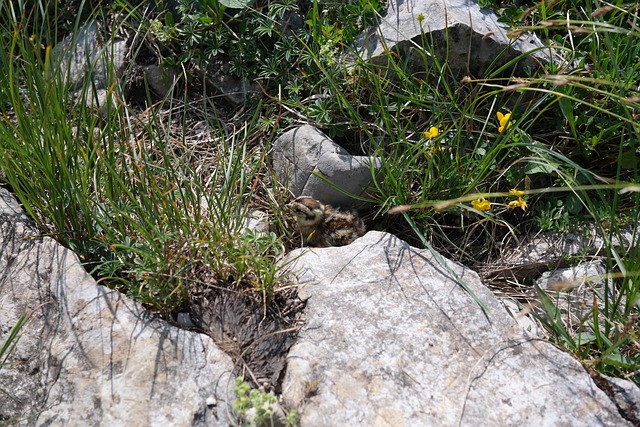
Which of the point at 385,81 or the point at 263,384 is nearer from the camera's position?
the point at 263,384

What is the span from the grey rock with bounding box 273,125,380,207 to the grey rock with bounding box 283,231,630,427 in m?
0.68

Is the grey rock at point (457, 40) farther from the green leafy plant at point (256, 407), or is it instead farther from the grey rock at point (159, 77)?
the green leafy plant at point (256, 407)

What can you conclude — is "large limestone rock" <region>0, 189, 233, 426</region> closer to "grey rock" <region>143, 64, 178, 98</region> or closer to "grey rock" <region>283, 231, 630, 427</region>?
"grey rock" <region>283, 231, 630, 427</region>

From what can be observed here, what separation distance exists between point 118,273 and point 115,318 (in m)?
0.40

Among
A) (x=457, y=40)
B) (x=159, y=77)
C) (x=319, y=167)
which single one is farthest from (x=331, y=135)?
(x=159, y=77)

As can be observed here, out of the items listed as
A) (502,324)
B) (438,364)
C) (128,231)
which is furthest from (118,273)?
(502,324)

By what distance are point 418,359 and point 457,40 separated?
226cm

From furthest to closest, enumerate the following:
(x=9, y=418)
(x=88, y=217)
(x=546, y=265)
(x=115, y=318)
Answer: (x=546, y=265)
(x=88, y=217)
(x=115, y=318)
(x=9, y=418)

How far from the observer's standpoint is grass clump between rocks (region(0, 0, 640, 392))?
3299 millimetres

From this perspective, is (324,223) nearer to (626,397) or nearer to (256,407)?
(256,407)

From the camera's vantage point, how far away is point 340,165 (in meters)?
4.06

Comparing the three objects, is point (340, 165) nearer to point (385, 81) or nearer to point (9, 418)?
point (385, 81)

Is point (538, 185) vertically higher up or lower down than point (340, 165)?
lower down

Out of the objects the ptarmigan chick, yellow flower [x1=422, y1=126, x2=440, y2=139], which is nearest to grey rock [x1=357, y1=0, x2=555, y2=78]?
yellow flower [x1=422, y1=126, x2=440, y2=139]
